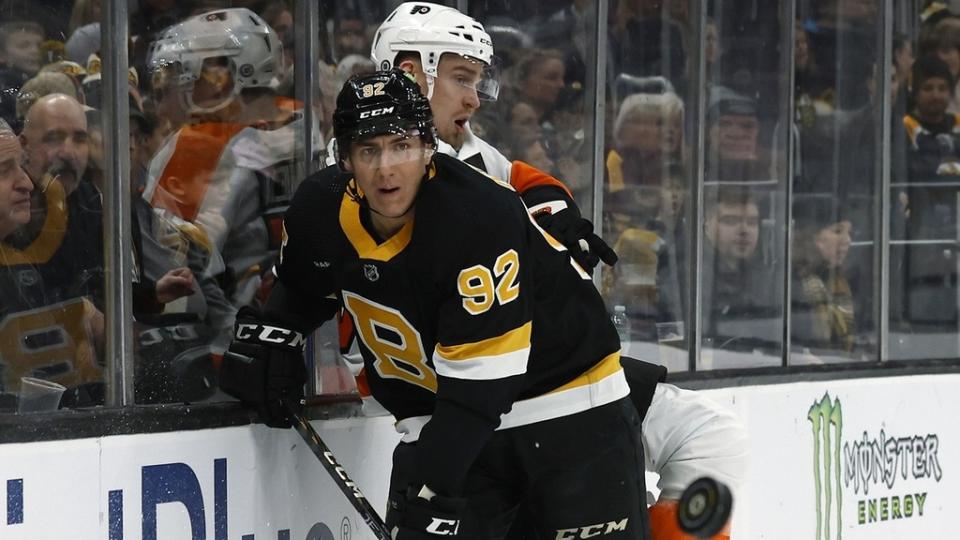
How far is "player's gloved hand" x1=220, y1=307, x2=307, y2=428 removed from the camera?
10.8 ft

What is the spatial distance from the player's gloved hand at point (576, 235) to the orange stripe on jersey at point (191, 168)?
2.66 feet

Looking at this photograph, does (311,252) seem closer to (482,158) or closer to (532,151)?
(482,158)

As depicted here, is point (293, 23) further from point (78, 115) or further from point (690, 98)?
point (690, 98)

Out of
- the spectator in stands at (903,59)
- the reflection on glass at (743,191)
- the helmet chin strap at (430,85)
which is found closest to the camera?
the helmet chin strap at (430,85)

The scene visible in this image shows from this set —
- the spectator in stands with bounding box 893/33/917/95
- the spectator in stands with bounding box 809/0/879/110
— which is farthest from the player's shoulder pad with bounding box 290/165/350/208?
the spectator in stands with bounding box 893/33/917/95

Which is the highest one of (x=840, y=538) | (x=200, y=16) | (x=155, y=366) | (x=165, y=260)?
(x=200, y=16)

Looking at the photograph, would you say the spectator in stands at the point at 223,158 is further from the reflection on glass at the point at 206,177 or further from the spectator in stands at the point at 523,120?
the spectator in stands at the point at 523,120

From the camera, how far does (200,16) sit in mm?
3504

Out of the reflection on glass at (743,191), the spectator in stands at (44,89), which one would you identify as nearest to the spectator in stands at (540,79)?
the reflection on glass at (743,191)

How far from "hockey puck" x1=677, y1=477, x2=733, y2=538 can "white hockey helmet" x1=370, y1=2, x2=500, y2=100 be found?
0.98 meters

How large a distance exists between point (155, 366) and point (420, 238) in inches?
32.4

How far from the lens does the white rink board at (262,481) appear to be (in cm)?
307

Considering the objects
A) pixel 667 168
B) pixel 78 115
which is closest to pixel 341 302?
pixel 78 115

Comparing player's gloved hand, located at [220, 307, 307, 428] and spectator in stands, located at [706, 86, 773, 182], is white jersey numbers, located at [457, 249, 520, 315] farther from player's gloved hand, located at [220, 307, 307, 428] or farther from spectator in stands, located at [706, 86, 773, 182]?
spectator in stands, located at [706, 86, 773, 182]
